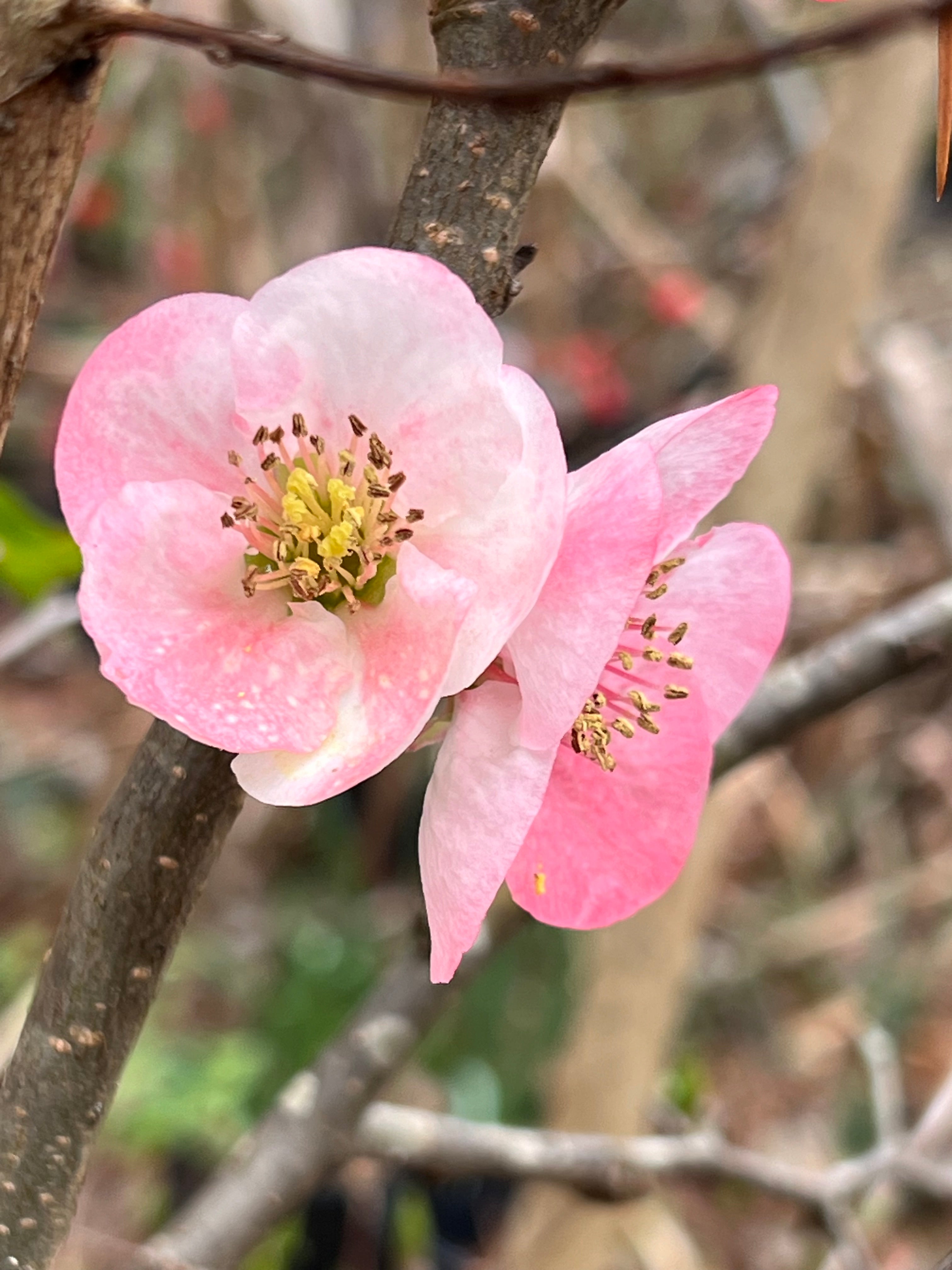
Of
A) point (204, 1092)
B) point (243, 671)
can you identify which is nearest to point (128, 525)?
point (243, 671)

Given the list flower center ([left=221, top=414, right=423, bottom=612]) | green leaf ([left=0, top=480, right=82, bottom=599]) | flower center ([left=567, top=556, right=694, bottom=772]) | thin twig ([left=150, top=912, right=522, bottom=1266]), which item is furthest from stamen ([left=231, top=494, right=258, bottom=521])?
green leaf ([left=0, top=480, right=82, bottom=599])

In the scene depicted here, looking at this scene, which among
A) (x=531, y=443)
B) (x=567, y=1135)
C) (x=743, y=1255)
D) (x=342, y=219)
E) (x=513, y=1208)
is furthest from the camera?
(x=342, y=219)

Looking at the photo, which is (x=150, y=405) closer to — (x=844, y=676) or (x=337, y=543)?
(x=337, y=543)

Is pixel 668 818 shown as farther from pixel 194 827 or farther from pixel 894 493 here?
pixel 894 493

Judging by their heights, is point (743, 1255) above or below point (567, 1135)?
below

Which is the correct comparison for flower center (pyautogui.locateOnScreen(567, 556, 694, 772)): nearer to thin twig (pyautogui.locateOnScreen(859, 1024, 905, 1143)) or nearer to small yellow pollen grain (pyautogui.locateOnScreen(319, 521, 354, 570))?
small yellow pollen grain (pyautogui.locateOnScreen(319, 521, 354, 570))

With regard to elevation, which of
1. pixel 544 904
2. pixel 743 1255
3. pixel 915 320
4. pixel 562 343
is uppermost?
pixel 544 904

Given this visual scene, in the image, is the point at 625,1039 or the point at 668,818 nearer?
the point at 668,818
